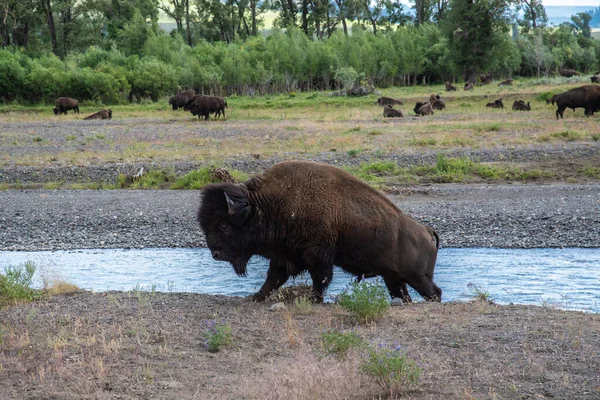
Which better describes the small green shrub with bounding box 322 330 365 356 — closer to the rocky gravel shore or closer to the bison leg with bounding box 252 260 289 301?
the bison leg with bounding box 252 260 289 301

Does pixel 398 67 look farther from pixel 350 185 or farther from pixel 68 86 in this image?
pixel 350 185

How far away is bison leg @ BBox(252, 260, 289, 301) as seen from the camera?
9562 millimetres

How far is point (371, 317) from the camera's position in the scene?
816 centimetres

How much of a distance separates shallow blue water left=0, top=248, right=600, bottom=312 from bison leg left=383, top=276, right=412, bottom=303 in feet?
3.04

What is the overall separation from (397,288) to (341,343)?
11.1 ft

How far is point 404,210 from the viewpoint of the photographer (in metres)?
17.6

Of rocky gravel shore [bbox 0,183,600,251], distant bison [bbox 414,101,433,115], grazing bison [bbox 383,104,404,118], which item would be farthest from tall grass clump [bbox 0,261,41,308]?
distant bison [bbox 414,101,433,115]

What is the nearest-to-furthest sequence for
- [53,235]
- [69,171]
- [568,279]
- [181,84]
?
[568,279], [53,235], [69,171], [181,84]

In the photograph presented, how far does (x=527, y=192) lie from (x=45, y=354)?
15.1m

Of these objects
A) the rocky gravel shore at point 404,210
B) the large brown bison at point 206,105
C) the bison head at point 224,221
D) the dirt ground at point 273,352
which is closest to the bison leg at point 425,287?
the dirt ground at point 273,352

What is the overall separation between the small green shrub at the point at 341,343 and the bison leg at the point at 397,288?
3127 mm

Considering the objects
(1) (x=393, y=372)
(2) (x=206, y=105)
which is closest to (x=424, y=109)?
(2) (x=206, y=105)

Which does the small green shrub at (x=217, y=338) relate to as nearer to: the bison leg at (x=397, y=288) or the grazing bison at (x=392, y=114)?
the bison leg at (x=397, y=288)

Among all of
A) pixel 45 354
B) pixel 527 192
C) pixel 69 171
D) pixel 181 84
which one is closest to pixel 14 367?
pixel 45 354
